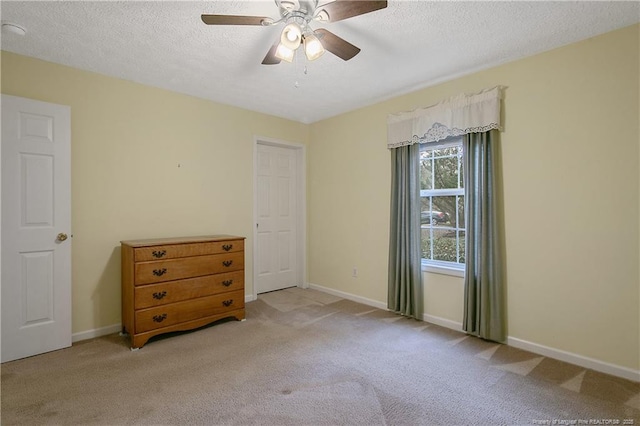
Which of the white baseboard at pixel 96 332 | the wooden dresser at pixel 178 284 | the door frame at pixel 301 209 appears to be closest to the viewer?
the wooden dresser at pixel 178 284

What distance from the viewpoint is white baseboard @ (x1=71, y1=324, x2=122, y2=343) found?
287cm

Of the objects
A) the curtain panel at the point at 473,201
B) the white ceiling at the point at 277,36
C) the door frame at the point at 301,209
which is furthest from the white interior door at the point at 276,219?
the curtain panel at the point at 473,201

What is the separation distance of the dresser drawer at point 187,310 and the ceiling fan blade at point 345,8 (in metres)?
2.63

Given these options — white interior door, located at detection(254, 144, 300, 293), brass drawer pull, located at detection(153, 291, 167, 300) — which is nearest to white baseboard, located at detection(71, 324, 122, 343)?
brass drawer pull, located at detection(153, 291, 167, 300)

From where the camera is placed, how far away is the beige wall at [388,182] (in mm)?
2291

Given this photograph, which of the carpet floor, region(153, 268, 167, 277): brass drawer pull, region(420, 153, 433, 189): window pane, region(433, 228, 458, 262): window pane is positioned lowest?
the carpet floor

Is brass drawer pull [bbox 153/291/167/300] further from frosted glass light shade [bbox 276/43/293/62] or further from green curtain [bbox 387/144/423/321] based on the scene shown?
green curtain [bbox 387/144/423/321]

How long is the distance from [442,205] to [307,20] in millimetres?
2224

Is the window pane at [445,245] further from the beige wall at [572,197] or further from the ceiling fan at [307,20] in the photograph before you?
the ceiling fan at [307,20]

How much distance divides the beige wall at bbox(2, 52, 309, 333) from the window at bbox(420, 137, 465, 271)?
2235 millimetres

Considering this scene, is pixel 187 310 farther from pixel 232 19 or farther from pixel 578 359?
pixel 578 359

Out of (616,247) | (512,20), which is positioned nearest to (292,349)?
(616,247)

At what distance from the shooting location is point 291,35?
6.21 feet

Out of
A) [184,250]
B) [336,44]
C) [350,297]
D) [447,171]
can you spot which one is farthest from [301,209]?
[336,44]
